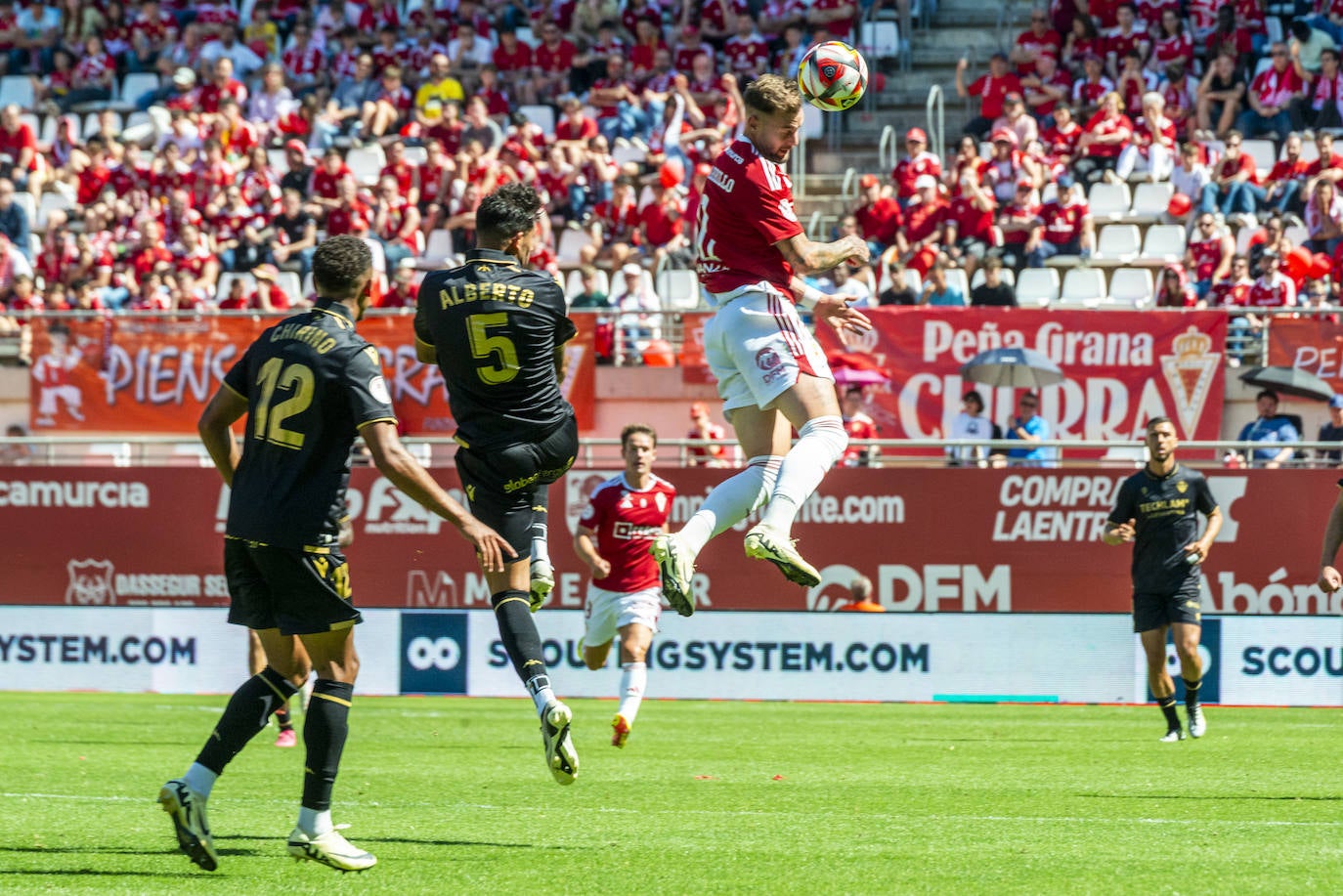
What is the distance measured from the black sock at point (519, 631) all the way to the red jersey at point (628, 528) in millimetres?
5294

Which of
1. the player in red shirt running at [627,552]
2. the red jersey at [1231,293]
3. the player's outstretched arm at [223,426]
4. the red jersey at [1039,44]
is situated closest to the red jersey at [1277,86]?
the red jersey at [1039,44]

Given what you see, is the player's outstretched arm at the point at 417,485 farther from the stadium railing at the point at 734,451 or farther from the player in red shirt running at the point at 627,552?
the stadium railing at the point at 734,451

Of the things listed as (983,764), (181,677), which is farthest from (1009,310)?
(181,677)

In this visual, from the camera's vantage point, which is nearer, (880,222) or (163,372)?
(163,372)

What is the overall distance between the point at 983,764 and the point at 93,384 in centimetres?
1221

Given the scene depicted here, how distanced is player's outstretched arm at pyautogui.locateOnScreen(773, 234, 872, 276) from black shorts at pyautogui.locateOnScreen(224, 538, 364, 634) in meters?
2.26

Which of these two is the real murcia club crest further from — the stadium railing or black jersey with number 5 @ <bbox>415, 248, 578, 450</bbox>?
black jersey with number 5 @ <bbox>415, 248, 578, 450</bbox>

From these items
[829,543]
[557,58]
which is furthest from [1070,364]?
[557,58]

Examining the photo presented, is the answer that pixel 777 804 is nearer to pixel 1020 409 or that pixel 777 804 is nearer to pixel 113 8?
pixel 1020 409

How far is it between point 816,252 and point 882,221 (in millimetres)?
13925

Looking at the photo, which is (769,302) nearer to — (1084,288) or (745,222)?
(745,222)

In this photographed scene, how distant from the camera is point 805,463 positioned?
755 cm

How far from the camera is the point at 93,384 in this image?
1962 cm

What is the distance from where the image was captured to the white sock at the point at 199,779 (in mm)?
6543
